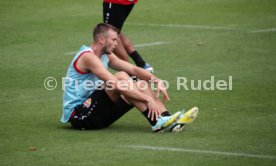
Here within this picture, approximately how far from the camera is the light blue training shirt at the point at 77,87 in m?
10.3

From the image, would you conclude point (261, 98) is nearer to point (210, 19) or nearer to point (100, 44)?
point (100, 44)

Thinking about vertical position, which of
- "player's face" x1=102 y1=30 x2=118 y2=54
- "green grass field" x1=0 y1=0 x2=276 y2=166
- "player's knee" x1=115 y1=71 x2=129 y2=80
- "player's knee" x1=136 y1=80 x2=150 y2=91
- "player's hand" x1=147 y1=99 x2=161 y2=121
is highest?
"player's face" x1=102 y1=30 x2=118 y2=54

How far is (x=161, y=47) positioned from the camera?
671 inches

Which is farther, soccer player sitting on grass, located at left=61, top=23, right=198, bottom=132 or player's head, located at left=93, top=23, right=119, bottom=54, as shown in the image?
player's head, located at left=93, top=23, right=119, bottom=54

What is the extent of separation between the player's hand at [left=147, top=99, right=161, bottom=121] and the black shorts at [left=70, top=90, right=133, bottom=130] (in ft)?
0.85

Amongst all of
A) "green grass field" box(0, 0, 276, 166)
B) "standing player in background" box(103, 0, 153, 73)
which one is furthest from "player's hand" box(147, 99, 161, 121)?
"standing player in background" box(103, 0, 153, 73)

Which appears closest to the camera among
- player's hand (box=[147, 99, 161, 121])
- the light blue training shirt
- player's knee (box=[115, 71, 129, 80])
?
player's hand (box=[147, 99, 161, 121])

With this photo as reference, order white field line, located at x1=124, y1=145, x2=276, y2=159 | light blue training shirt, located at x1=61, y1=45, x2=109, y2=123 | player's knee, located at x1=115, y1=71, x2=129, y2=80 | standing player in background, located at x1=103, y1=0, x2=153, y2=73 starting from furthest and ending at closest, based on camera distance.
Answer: standing player in background, located at x1=103, y1=0, x2=153, y2=73
light blue training shirt, located at x1=61, y1=45, x2=109, y2=123
player's knee, located at x1=115, y1=71, x2=129, y2=80
white field line, located at x1=124, y1=145, x2=276, y2=159

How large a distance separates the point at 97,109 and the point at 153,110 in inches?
27.6

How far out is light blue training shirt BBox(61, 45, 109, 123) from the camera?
10341 millimetres

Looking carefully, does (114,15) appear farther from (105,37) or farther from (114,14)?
(105,37)

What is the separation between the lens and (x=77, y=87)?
408 inches

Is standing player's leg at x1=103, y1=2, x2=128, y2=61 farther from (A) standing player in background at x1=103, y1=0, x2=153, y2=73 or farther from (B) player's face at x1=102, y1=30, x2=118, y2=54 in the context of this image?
(B) player's face at x1=102, y1=30, x2=118, y2=54

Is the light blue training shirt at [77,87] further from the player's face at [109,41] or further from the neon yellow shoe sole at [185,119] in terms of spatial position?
the neon yellow shoe sole at [185,119]
